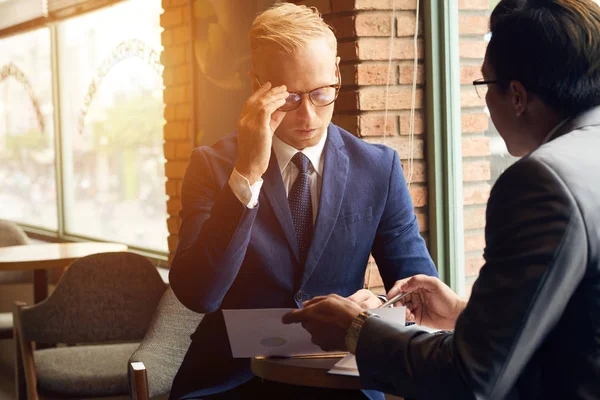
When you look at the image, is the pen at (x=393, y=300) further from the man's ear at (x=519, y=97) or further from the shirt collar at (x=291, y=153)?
the man's ear at (x=519, y=97)

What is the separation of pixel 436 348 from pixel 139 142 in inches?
179

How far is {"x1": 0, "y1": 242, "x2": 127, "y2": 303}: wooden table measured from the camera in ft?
13.9

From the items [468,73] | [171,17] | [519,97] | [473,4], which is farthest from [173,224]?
[519,97]

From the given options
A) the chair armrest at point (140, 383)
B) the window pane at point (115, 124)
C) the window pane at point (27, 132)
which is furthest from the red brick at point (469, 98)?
the window pane at point (27, 132)

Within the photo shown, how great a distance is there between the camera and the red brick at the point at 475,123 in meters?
3.29

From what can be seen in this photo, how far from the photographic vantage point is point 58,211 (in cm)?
693

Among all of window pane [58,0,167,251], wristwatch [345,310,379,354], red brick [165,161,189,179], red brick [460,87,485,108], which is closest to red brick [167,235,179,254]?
red brick [165,161,189,179]

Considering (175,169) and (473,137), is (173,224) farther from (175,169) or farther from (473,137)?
(473,137)

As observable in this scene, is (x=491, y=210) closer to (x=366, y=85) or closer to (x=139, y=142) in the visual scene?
(x=366, y=85)

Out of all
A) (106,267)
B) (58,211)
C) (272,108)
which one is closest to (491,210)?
(272,108)

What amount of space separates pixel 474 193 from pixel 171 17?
220 centimetres

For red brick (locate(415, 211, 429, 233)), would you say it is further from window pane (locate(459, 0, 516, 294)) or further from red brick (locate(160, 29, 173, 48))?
red brick (locate(160, 29, 173, 48))

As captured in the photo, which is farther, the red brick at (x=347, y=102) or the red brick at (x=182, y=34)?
the red brick at (x=182, y=34)

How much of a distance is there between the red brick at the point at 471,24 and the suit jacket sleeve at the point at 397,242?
50.4 inches
